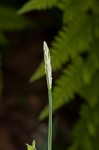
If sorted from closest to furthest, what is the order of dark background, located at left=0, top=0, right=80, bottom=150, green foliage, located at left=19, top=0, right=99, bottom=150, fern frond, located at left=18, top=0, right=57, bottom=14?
fern frond, located at left=18, top=0, right=57, bottom=14 < green foliage, located at left=19, top=0, right=99, bottom=150 < dark background, located at left=0, top=0, right=80, bottom=150

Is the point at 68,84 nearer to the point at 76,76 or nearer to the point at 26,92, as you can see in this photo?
the point at 76,76

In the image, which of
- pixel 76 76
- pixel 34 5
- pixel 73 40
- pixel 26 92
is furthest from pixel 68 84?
pixel 26 92

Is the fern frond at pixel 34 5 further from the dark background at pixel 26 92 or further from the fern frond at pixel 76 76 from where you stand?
the dark background at pixel 26 92

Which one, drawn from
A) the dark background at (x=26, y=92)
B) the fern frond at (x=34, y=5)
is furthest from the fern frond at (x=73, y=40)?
the dark background at (x=26, y=92)

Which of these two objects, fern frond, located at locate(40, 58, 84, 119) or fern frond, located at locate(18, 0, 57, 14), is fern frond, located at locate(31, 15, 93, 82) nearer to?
fern frond, located at locate(40, 58, 84, 119)

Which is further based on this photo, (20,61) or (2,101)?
(20,61)

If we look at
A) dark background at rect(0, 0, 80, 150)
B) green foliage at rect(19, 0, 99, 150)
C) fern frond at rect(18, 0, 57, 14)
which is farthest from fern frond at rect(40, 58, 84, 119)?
dark background at rect(0, 0, 80, 150)

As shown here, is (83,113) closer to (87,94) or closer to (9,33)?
(87,94)

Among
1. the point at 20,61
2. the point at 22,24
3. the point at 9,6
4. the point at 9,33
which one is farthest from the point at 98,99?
the point at 9,33
